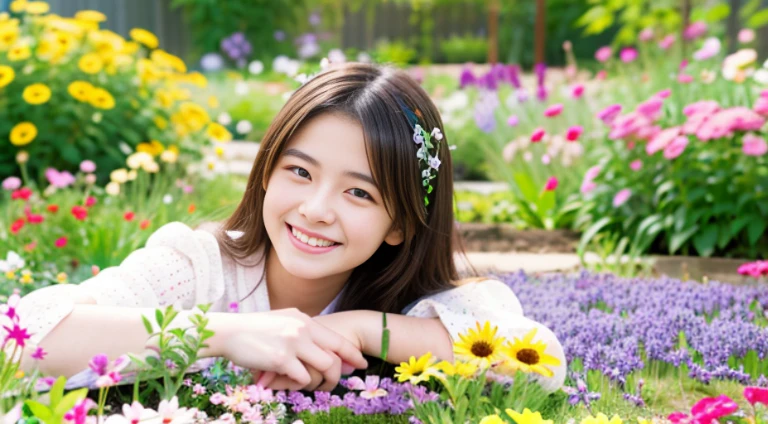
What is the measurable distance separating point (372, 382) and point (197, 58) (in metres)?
12.8

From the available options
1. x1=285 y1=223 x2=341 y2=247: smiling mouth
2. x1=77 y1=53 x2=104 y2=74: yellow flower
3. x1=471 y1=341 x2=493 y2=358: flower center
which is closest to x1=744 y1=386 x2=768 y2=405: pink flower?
x1=471 y1=341 x2=493 y2=358: flower center

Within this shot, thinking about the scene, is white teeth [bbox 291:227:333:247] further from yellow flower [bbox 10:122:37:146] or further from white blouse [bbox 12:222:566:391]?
yellow flower [bbox 10:122:37:146]

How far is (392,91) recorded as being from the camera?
1.84 m

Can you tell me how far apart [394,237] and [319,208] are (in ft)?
0.95

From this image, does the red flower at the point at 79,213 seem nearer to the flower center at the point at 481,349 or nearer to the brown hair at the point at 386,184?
the brown hair at the point at 386,184

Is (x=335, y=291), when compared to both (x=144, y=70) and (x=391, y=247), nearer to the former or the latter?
(x=391, y=247)

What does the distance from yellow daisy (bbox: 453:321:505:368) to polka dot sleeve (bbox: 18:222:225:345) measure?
70cm

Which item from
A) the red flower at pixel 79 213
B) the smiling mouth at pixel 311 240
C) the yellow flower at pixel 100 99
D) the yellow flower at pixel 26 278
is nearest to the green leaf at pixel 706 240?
the smiling mouth at pixel 311 240

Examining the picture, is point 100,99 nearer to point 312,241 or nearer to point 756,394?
point 312,241

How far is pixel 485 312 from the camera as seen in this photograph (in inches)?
75.7

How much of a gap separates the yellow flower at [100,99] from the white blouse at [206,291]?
2120 mm

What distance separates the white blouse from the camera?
70.2 inches

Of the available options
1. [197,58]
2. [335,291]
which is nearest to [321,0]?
[197,58]

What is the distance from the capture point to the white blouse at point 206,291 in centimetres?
178
